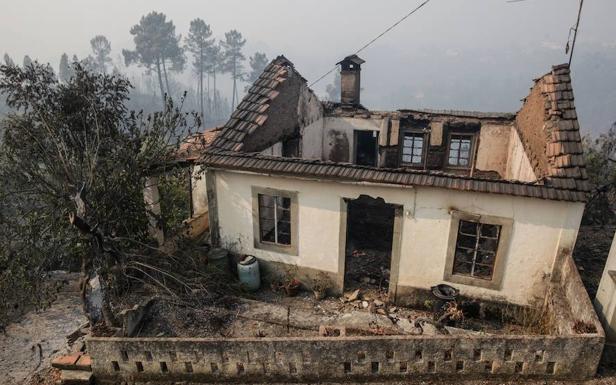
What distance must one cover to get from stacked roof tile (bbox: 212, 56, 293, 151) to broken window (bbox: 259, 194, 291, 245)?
1.92 metres

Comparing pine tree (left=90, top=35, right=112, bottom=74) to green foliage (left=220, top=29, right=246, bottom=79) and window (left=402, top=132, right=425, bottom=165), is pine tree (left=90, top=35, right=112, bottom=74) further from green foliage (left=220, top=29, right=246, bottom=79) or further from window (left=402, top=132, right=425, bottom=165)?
window (left=402, top=132, right=425, bottom=165)

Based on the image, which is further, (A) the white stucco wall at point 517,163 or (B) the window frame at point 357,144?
(B) the window frame at point 357,144

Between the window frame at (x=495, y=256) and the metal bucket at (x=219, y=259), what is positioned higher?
the window frame at (x=495, y=256)

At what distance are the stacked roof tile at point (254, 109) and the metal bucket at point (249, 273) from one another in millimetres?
3439

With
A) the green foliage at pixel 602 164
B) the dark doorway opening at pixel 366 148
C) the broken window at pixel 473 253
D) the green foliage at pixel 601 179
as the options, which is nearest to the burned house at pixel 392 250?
the broken window at pixel 473 253

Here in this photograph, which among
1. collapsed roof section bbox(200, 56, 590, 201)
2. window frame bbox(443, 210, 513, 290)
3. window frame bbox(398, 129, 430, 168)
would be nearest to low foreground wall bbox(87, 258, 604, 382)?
window frame bbox(443, 210, 513, 290)

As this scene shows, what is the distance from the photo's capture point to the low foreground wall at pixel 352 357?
24.1 ft

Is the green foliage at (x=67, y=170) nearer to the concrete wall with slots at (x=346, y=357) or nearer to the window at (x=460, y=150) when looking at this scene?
the concrete wall with slots at (x=346, y=357)

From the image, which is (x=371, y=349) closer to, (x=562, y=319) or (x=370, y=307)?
(x=370, y=307)

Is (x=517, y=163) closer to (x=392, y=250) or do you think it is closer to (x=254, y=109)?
(x=392, y=250)

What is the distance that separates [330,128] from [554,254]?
10945mm

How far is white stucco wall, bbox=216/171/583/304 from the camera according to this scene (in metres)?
9.30

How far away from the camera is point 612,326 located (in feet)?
26.4

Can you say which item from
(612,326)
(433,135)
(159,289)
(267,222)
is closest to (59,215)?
(159,289)
